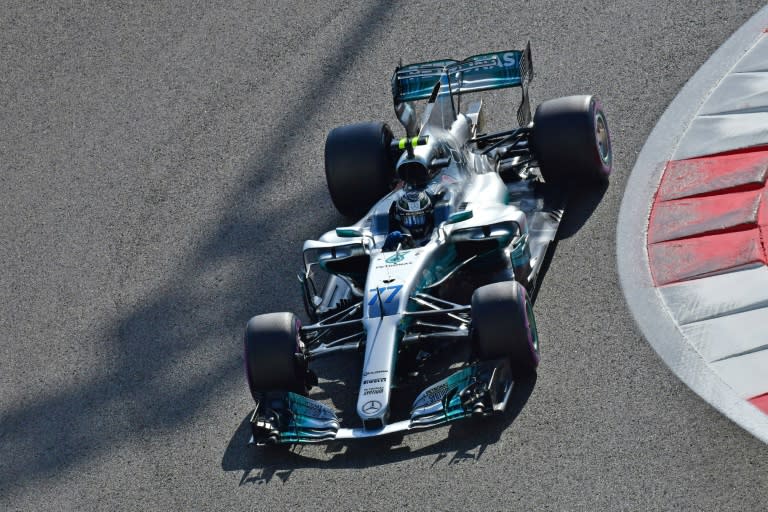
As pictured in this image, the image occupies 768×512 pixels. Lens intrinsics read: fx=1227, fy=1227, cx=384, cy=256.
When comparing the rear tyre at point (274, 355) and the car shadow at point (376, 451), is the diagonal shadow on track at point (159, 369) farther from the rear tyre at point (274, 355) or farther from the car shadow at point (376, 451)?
the car shadow at point (376, 451)

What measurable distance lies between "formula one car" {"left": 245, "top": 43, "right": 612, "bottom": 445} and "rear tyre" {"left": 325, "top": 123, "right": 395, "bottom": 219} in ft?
0.04

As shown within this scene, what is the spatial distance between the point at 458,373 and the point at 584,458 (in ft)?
3.69

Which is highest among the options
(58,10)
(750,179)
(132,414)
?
(58,10)

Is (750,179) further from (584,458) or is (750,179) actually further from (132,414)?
(132,414)

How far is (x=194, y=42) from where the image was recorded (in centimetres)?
1541

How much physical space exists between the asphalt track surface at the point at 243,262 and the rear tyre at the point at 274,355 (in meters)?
0.45

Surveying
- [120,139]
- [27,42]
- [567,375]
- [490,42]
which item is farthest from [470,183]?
[27,42]

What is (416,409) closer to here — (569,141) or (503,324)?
(503,324)

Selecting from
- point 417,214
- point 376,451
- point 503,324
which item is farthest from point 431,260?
point 376,451

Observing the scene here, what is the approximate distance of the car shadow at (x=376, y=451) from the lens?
848cm

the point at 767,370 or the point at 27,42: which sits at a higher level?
the point at 27,42

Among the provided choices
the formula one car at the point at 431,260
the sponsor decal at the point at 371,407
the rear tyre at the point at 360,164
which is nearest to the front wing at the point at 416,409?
the formula one car at the point at 431,260

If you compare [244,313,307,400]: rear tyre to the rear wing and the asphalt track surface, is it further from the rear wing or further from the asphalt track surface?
the rear wing

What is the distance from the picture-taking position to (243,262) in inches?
→ 457
